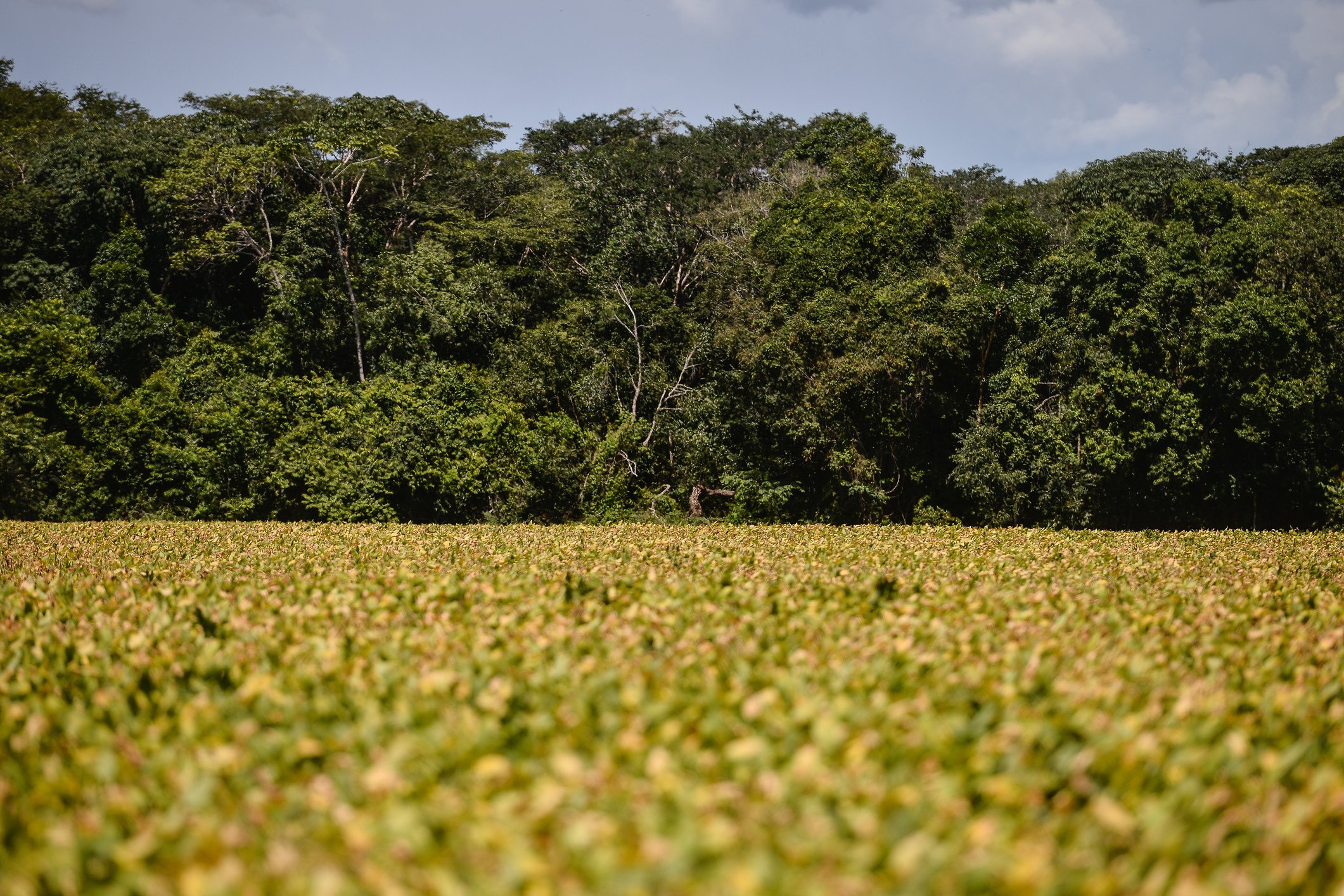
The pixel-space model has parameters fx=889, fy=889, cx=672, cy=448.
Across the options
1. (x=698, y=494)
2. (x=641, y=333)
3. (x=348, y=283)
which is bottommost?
(x=698, y=494)

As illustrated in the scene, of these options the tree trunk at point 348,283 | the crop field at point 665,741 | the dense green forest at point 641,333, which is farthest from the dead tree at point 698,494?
the crop field at point 665,741

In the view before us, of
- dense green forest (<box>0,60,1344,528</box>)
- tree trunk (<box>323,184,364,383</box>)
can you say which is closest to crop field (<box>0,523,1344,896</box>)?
dense green forest (<box>0,60,1344,528</box>)

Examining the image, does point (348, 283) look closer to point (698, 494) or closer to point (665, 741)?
point (698, 494)

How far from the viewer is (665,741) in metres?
3.22

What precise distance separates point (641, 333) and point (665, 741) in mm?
26456

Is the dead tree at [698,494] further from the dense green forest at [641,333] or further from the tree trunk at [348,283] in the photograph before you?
the tree trunk at [348,283]

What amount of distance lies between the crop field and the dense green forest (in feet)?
57.8

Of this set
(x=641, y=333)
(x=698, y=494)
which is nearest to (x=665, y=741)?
(x=698, y=494)

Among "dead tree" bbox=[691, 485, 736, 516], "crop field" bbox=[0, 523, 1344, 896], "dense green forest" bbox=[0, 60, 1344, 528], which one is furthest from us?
"dead tree" bbox=[691, 485, 736, 516]

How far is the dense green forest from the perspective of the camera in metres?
23.0

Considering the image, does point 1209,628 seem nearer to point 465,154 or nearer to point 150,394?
point 150,394

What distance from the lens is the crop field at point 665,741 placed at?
2.46 meters

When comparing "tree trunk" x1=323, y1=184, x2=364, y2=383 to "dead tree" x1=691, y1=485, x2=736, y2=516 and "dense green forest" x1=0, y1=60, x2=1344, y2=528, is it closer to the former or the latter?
"dense green forest" x1=0, y1=60, x2=1344, y2=528

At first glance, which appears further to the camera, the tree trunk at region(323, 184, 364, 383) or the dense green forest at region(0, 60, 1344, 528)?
the tree trunk at region(323, 184, 364, 383)
